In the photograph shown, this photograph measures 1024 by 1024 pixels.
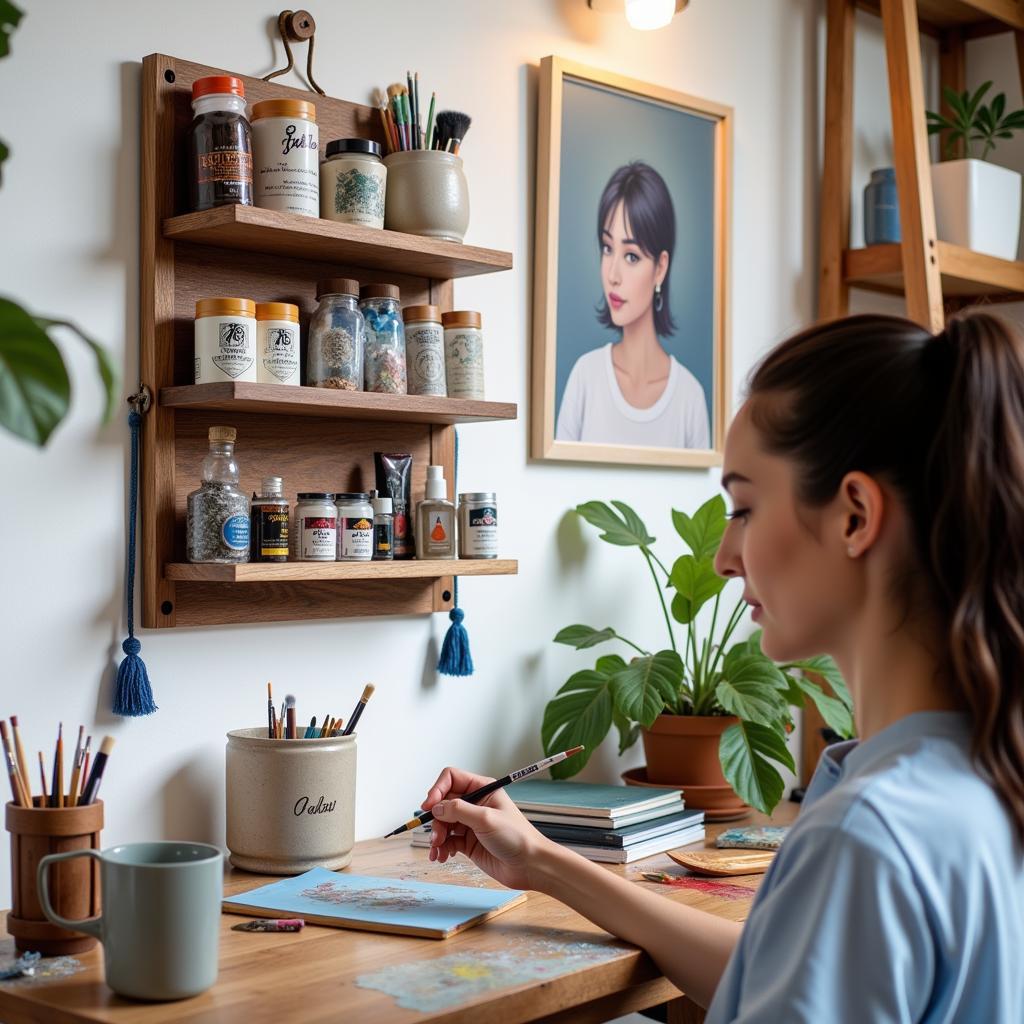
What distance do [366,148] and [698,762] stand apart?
966mm

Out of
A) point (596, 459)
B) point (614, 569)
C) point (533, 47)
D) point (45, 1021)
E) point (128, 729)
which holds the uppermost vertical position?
point (533, 47)

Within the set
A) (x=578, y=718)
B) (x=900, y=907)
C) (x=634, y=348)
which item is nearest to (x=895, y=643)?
(x=900, y=907)

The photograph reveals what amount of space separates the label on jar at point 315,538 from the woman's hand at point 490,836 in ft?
1.00

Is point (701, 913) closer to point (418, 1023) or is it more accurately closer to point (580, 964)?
point (580, 964)

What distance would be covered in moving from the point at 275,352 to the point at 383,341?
161 millimetres

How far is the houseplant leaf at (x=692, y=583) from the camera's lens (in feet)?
6.82

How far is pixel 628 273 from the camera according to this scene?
84.6 inches

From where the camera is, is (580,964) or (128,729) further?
(128,729)

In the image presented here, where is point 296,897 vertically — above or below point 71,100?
below

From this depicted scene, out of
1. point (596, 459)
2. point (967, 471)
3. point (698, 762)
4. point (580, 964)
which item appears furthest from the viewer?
point (596, 459)

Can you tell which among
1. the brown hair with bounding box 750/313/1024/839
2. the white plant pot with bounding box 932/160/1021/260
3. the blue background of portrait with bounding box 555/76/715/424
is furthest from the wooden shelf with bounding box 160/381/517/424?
the white plant pot with bounding box 932/160/1021/260

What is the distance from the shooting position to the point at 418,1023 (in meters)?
1.08

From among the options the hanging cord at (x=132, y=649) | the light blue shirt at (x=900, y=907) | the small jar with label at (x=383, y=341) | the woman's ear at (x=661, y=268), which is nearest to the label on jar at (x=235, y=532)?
the hanging cord at (x=132, y=649)

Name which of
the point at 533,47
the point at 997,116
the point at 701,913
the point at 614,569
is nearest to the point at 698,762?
the point at 614,569
